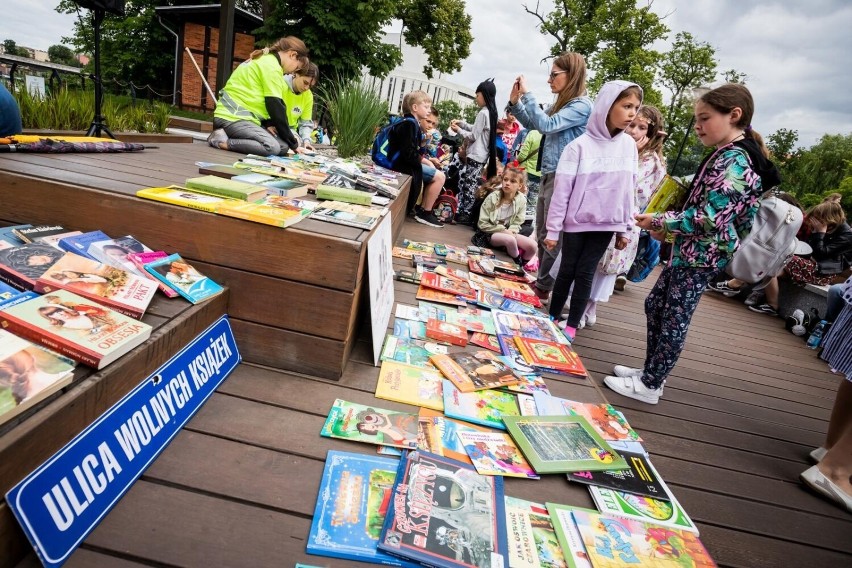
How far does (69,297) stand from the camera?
108 cm

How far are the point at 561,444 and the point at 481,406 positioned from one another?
0.93 feet

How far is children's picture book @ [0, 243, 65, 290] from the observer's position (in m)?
1.11

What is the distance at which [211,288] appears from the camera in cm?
141

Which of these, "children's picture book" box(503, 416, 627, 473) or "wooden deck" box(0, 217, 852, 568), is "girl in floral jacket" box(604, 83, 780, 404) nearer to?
"wooden deck" box(0, 217, 852, 568)

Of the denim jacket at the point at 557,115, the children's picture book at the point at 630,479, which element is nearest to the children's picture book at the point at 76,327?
the children's picture book at the point at 630,479

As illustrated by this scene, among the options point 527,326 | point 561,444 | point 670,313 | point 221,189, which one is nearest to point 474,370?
point 561,444

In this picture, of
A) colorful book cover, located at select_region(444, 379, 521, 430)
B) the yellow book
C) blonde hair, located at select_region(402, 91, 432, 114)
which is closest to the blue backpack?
blonde hair, located at select_region(402, 91, 432, 114)

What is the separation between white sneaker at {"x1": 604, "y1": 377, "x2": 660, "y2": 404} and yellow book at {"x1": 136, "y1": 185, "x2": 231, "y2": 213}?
6.71ft

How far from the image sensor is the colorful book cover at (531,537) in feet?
3.23

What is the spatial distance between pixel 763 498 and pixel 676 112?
21270 millimetres

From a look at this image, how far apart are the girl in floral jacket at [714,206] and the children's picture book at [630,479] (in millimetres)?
895

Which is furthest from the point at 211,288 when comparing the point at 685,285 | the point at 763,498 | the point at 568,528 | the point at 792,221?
the point at 792,221

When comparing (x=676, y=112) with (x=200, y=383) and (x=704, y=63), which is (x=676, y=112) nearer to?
(x=704, y=63)

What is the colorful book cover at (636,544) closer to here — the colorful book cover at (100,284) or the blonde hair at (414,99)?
the colorful book cover at (100,284)
